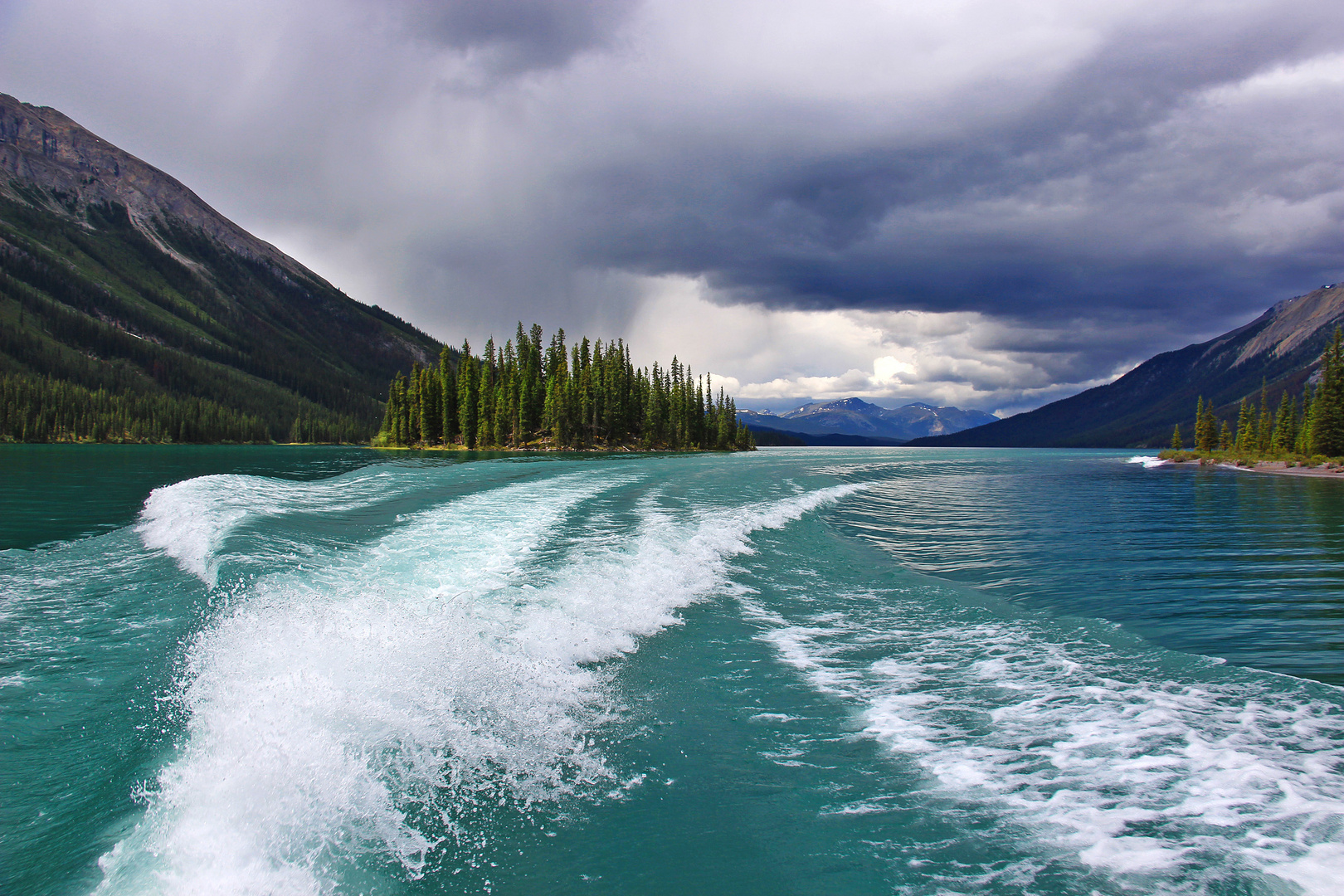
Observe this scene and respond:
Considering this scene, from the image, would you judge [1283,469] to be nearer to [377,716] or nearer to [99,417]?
[377,716]

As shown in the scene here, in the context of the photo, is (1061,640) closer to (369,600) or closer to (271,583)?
(369,600)

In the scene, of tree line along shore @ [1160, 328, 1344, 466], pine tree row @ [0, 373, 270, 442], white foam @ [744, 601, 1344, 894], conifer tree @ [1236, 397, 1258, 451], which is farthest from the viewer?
pine tree row @ [0, 373, 270, 442]

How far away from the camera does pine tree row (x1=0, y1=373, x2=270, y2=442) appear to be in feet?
506

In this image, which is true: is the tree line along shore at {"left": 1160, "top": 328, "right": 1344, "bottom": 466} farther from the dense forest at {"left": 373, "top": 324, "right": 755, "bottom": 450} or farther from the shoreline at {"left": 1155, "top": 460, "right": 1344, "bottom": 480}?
the dense forest at {"left": 373, "top": 324, "right": 755, "bottom": 450}

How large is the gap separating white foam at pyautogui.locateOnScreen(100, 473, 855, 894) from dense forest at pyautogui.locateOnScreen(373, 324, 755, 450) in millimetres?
100227

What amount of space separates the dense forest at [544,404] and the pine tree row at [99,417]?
8758cm

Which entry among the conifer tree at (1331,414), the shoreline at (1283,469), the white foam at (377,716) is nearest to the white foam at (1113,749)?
the white foam at (377,716)

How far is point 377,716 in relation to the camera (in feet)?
21.2

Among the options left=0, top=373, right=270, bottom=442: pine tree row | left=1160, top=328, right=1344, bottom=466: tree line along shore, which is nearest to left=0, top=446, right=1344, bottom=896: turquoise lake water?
left=1160, top=328, right=1344, bottom=466: tree line along shore

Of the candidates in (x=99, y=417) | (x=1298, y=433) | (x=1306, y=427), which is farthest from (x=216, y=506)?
(x=99, y=417)

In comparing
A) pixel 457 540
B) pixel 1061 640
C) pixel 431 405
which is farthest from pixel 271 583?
pixel 431 405

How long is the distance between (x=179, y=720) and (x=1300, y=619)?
17.5m

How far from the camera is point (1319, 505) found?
1291 inches

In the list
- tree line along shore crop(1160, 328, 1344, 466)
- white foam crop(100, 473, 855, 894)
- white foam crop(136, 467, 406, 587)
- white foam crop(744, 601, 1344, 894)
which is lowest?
white foam crop(744, 601, 1344, 894)
